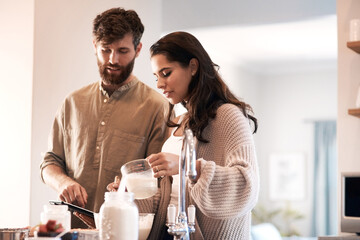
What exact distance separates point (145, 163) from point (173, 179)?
1.18ft

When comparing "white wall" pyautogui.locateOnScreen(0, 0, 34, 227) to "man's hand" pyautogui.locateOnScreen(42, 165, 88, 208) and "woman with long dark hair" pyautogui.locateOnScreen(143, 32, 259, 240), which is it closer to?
"man's hand" pyautogui.locateOnScreen(42, 165, 88, 208)

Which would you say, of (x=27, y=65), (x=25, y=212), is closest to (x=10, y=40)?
(x=27, y=65)

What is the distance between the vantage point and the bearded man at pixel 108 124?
8.40 ft

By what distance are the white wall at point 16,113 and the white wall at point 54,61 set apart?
4 cm

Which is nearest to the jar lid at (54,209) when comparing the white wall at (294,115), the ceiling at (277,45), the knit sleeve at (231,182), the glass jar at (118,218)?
the glass jar at (118,218)

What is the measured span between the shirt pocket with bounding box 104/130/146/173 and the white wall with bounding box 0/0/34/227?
1.11 m

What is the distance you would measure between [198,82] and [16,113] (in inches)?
72.1

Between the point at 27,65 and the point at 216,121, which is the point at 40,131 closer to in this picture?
the point at 27,65

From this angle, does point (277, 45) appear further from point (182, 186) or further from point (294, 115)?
point (182, 186)

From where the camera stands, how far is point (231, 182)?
1742 mm

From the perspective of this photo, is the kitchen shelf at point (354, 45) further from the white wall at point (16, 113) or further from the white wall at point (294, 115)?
the white wall at point (294, 115)

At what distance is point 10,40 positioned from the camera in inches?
144

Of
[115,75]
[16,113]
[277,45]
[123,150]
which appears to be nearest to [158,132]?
[123,150]

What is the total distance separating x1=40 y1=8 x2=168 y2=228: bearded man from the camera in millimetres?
2561
